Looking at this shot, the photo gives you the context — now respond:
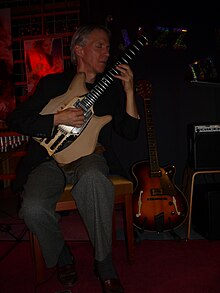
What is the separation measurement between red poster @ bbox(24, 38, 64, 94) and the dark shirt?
8.92ft

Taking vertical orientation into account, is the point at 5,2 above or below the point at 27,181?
above

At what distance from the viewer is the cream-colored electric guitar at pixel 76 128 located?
1671 mm

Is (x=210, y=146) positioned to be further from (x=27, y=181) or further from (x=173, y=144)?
(x=27, y=181)

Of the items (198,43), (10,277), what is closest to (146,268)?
(10,277)

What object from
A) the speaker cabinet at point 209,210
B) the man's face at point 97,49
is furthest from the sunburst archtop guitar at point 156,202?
the man's face at point 97,49

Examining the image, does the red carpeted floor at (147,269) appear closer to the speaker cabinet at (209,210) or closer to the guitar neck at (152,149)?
the speaker cabinet at (209,210)

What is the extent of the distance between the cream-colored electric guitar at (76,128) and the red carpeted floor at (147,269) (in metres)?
0.64

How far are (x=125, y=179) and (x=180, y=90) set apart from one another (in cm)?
128

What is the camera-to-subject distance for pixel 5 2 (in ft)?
15.2

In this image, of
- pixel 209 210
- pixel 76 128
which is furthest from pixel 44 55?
pixel 209 210

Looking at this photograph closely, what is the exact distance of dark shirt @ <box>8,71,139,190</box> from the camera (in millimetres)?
1594

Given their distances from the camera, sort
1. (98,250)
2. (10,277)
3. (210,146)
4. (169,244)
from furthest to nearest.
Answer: (210,146) < (169,244) < (10,277) < (98,250)

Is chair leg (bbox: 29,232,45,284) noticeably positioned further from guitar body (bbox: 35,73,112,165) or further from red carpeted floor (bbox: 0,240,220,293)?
guitar body (bbox: 35,73,112,165)

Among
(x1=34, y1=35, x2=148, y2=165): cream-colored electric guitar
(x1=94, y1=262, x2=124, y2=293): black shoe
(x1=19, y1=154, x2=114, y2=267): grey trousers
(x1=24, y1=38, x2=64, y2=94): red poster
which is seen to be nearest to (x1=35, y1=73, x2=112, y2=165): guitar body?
(x1=34, y1=35, x2=148, y2=165): cream-colored electric guitar
